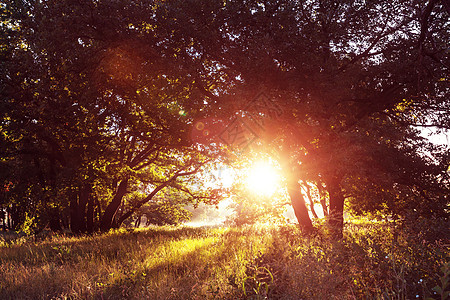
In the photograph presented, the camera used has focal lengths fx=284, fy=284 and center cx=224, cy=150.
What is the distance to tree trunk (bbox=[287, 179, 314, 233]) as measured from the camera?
1076 centimetres

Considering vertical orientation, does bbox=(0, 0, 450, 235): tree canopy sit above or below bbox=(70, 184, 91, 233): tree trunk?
above

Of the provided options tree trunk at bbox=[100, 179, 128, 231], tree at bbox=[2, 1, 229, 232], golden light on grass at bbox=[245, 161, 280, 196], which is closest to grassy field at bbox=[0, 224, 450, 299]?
tree at bbox=[2, 1, 229, 232]

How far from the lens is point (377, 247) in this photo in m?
4.38

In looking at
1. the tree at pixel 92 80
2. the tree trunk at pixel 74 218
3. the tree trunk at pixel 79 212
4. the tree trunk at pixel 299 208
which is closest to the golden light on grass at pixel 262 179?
the tree trunk at pixel 299 208

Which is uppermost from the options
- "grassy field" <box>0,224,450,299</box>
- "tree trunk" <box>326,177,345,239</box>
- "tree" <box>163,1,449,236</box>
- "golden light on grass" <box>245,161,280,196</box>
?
"tree" <box>163,1,449,236</box>

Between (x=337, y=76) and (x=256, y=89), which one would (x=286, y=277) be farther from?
(x=337, y=76)

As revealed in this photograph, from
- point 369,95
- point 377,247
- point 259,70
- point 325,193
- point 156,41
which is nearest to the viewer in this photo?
point 377,247

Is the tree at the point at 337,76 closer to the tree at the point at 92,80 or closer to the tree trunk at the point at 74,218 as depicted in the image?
the tree at the point at 92,80

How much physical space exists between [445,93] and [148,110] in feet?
36.7

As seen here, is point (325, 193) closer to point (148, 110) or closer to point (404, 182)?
point (404, 182)

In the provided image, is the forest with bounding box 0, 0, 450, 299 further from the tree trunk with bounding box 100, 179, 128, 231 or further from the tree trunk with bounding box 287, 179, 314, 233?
the tree trunk with bounding box 100, 179, 128, 231

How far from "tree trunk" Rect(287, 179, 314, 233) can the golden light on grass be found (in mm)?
785

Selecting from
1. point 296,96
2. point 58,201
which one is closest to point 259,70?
point 296,96

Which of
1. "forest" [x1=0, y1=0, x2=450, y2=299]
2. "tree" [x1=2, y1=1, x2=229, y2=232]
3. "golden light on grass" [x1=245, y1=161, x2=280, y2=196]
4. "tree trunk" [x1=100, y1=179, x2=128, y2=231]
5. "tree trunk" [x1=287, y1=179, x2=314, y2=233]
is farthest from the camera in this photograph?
"tree trunk" [x1=100, y1=179, x2=128, y2=231]
